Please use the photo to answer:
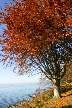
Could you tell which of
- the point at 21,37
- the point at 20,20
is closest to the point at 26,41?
the point at 21,37

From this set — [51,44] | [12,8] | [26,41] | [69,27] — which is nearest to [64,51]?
[51,44]

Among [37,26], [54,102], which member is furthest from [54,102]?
[37,26]

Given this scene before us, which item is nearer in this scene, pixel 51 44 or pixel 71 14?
pixel 71 14

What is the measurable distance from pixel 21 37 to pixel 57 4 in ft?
16.3

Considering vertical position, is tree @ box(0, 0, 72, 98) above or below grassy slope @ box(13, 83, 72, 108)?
above

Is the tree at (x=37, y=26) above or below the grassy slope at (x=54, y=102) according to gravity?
above

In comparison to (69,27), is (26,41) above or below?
below

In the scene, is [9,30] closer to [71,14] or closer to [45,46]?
[45,46]

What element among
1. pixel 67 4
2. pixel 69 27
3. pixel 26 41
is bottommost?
pixel 26 41

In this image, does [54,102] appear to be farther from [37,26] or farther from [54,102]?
[37,26]

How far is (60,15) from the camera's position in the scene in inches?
1029

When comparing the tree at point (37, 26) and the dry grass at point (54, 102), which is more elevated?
the tree at point (37, 26)

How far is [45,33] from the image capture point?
26.4 m

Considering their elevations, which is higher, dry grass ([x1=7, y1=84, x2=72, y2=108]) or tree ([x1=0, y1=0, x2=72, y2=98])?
tree ([x1=0, y1=0, x2=72, y2=98])
